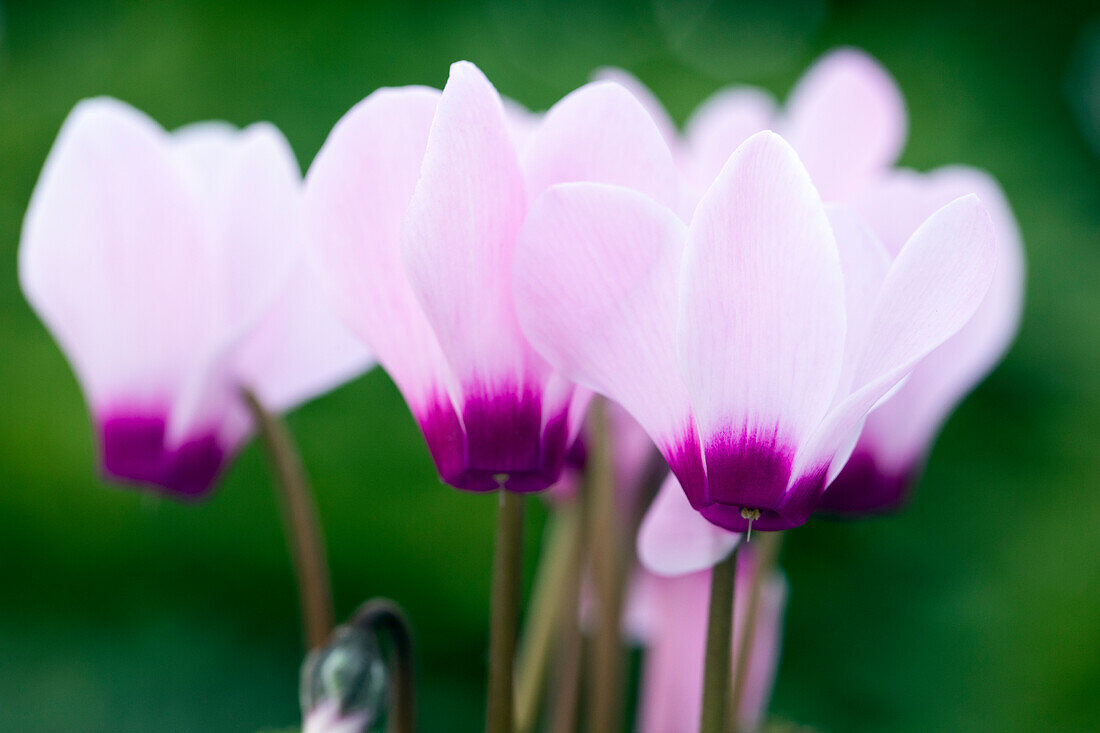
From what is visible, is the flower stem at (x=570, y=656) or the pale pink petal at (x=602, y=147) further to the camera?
the flower stem at (x=570, y=656)

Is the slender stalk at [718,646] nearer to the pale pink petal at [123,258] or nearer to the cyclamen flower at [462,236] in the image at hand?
the cyclamen flower at [462,236]

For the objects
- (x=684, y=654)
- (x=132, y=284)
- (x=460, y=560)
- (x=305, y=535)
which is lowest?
(x=460, y=560)

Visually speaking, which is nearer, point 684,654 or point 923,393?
point 923,393

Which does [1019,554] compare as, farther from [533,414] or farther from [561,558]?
[533,414]

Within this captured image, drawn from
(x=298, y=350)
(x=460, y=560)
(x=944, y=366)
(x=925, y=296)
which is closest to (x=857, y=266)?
(x=925, y=296)

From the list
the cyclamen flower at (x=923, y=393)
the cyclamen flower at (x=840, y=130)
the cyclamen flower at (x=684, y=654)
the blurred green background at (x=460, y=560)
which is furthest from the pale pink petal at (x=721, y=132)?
the blurred green background at (x=460, y=560)

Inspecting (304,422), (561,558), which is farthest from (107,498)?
(561,558)

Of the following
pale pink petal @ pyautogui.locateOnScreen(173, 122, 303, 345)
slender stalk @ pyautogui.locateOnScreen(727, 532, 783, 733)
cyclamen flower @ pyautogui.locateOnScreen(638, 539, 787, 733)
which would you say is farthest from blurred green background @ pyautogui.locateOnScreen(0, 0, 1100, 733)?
pale pink petal @ pyautogui.locateOnScreen(173, 122, 303, 345)

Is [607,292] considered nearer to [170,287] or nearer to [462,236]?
[462,236]
